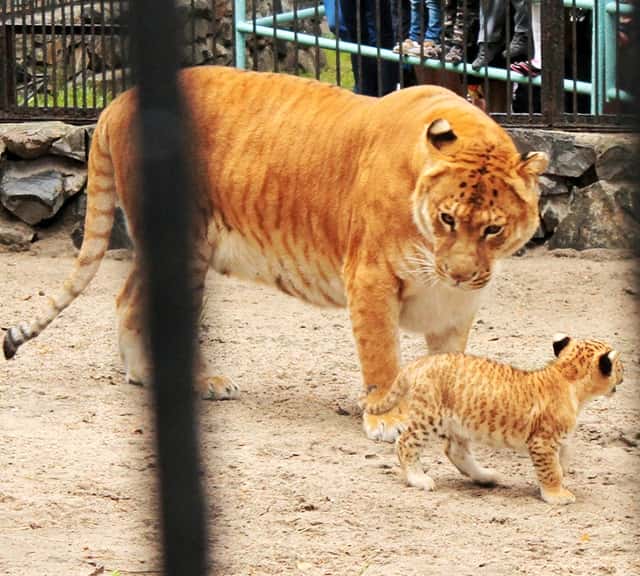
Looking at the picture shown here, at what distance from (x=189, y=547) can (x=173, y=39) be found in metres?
0.51

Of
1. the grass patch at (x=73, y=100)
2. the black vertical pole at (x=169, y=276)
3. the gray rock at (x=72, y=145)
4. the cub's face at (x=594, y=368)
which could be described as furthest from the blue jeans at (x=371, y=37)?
the black vertical pole at (x=169, y=276)

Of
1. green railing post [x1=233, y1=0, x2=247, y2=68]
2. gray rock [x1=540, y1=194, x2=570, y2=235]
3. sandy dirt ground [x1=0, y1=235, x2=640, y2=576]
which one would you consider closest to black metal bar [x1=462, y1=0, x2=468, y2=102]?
gray rock [x1=540, y1=194, x2=570, y2=235]

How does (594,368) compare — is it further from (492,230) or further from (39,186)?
(39,186)

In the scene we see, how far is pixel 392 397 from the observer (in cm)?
495

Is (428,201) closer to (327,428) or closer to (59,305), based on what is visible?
(327,428)

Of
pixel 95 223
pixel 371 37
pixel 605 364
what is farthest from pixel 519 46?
pixel 605 364

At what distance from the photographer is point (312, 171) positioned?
18.6ft

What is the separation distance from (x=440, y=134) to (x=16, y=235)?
4.67 meters

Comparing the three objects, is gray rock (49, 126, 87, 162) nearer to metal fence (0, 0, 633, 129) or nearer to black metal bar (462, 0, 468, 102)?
metal fence (0, 0, 633, 129)

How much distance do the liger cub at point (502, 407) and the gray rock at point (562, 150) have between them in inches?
159

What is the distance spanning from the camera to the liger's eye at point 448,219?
4.89 meters

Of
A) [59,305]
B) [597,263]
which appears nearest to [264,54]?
[597,263]

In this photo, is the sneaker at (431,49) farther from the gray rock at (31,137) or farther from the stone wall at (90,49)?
the gray rock at (31,137)

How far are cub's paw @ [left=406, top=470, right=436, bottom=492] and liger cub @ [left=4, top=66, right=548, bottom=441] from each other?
571 mm
